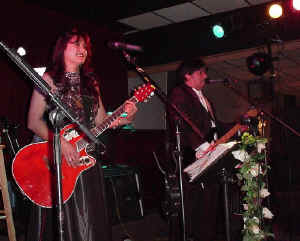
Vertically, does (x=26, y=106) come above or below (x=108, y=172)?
above

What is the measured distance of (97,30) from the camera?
6492mm

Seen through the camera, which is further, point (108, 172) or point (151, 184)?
point (151, 184)

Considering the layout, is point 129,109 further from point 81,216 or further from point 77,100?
point 81,216

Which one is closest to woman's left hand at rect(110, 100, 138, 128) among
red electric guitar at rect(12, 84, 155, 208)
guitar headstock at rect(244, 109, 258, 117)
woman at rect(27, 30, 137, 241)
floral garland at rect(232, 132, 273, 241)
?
woman at rect(27, 30, 137, 241)

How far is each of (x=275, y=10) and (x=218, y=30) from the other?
0.96 m

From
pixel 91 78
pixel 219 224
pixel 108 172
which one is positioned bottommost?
pixel 219 224

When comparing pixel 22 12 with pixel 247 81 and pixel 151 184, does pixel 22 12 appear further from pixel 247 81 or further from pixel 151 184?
pixel 247 81

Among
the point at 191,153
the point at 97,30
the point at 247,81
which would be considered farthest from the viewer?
the point at 247,81

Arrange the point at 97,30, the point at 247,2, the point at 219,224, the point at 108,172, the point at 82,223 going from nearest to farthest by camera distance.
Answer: the point at 82,223 < the point at 219,224 < the point at 108,172 < the point at 247,2 < the point at 97,30

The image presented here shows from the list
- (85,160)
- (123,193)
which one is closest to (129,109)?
(85,160)

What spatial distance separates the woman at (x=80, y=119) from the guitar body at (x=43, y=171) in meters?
0.04

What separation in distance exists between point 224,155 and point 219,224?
74.9 inches

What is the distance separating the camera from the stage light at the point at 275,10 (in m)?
5.68

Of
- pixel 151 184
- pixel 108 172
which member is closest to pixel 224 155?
pixel 108 172
